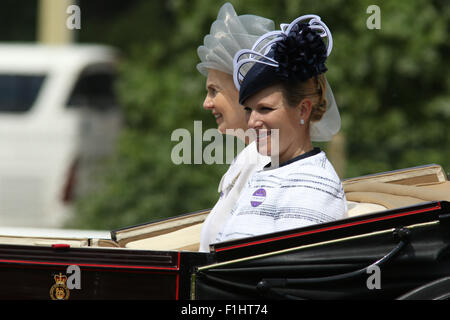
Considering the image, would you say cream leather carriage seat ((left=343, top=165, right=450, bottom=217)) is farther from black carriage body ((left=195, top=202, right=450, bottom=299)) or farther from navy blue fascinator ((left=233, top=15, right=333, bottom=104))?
navy blue fascinator ((left=233, top=15, right=333, bottom=104))

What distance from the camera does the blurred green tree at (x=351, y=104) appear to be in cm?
696

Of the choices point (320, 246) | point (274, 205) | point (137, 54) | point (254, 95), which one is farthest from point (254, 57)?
point (137, 54)

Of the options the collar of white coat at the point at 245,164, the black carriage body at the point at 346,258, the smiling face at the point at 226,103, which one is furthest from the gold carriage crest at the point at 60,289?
the smiling face at the point at 226,103

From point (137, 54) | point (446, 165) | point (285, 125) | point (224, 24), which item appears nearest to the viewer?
point (285, 125)

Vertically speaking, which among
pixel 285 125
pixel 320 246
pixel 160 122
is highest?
pixel 160 122

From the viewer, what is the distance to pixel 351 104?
7086 mm

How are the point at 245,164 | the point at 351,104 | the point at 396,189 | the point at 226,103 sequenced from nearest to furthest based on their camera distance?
1. the point at 396,189
2. the point at 245,164
3. the point at 226,103
4. the point at 351,104

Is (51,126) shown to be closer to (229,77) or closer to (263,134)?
(229,77)

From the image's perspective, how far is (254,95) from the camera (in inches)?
121

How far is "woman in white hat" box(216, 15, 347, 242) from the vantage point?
289 cm

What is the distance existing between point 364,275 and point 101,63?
8.63 m

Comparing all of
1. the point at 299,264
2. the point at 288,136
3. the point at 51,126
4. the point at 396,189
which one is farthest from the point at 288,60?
the point at 51,126

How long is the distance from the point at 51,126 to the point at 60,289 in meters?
7.50
